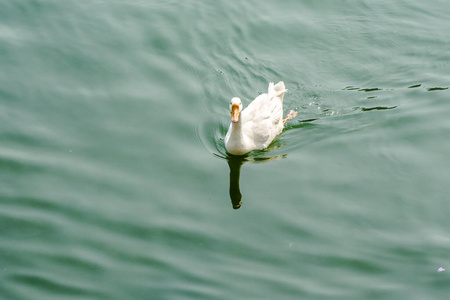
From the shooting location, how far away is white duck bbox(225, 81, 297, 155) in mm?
8852

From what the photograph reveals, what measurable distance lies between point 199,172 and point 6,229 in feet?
9.62

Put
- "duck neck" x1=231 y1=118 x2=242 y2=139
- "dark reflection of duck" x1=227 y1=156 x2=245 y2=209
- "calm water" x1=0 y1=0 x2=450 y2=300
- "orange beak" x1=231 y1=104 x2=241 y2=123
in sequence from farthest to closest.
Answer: "duck neck" x1=231 y1=118 x2=242 y2=139
"orange beak" x1=231 y1=104 x2=241 y2=123
"dark reflection of duck" x1=227 y1=156 x2=245 y2=209
"calm water" x1=0 y1=0 x2=450 y2=300

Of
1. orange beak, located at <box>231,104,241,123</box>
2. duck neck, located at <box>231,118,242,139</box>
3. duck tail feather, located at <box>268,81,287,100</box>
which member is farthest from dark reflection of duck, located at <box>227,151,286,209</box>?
duck tail feather, located at <box>268,81,287,100</box>

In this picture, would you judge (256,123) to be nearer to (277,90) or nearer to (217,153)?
(217,153)

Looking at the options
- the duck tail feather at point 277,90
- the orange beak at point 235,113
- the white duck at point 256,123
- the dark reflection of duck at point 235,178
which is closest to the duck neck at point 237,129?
the white duck at point 256,123

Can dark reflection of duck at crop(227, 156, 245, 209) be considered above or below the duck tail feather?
below

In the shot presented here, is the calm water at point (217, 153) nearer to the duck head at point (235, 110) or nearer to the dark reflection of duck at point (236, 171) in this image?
the dark reflection of duck at point (236, 171)

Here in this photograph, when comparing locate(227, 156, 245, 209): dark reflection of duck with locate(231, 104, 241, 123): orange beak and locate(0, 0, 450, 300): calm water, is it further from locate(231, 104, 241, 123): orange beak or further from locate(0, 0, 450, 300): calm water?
locate(231, 104, 241, 123): orange beak

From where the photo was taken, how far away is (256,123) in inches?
375

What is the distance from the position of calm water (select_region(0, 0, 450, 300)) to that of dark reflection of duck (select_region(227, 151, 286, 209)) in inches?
1.3

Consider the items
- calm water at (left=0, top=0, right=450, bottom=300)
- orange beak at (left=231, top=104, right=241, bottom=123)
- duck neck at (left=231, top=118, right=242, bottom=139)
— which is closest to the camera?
calm water at (left=0, top=0, right=450, bottom=300)

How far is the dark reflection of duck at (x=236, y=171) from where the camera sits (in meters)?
8.28

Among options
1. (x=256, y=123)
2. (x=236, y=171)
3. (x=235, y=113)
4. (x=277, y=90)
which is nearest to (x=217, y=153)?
(x=236, y=171)

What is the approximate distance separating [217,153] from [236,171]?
53 centimetres
